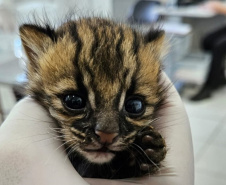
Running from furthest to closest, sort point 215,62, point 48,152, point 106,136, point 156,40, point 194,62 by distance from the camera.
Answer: point 194,62 < point 215,62 < point 156,40 < point 48,152 < point 106,136

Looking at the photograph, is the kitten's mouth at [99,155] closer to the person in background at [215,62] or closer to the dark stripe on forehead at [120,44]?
the dark stripe on forehead at [120,44]

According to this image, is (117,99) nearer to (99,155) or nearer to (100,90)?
(100,90)

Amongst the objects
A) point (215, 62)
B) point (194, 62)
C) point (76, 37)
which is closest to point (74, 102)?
point (76, 37)

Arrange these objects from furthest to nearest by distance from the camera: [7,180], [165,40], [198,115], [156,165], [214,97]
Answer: [214,97] < [198,115] < [165,40] < [156,165] < [7,180]

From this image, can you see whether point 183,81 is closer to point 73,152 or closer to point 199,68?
point 199,68

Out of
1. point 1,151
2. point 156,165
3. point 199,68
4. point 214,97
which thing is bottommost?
point 214,97

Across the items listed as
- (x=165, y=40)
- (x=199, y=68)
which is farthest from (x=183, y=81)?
(x=165, y=40)

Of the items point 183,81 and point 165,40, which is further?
point 183,81
